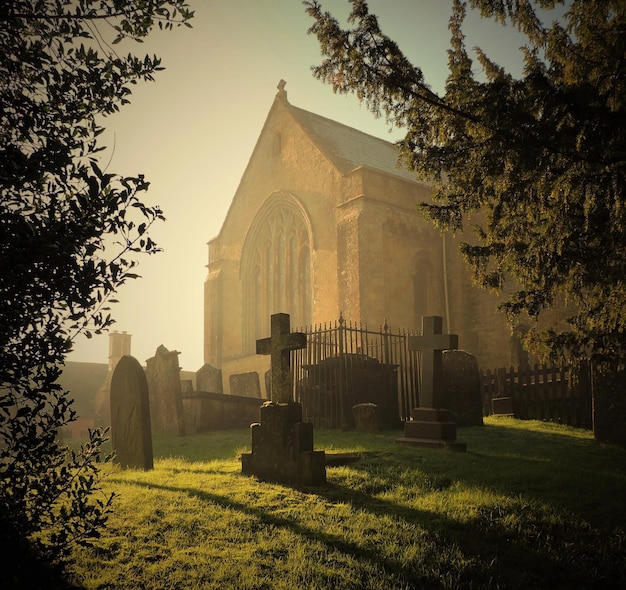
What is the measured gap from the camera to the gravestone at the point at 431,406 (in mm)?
8633

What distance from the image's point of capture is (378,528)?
464 cm

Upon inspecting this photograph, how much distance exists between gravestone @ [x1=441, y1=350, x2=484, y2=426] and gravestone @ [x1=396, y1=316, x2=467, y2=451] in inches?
83.4

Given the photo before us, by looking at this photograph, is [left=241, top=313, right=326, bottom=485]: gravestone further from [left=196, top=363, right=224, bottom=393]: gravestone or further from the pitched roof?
the pitched roof

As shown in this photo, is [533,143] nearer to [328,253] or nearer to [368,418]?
[368,418]

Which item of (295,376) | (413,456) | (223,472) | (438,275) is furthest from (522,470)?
(438,275)

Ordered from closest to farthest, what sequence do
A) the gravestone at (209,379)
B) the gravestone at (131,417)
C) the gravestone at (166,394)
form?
the gravestone at (131,417), the gravestone at (166,394), the gravestone at (209,379)

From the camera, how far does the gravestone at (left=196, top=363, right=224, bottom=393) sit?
727 inches

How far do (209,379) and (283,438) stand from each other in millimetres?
12524

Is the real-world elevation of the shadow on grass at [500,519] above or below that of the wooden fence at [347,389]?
below

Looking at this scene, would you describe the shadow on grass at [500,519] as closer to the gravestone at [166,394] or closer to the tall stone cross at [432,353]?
the tall stone cross at [432,353]

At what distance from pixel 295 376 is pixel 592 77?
32.4 ft

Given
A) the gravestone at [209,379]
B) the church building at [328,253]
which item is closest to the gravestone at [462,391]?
the church building at [328,253]

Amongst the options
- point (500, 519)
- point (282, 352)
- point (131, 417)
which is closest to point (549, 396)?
point (282, 352)

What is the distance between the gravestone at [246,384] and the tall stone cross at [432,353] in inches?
374
